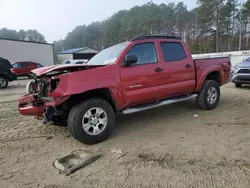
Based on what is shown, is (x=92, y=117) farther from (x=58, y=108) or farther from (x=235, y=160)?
(x=235, y=160)

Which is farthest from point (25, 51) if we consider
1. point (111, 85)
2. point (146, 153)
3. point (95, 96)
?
point (146, 153)

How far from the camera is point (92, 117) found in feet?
12.7

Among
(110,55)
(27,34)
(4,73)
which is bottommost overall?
(4,73)

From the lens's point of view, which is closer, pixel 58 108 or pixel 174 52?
pixel 58 108

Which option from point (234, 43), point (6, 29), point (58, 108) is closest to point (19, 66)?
point (58, 108)

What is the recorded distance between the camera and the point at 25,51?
26.5 meters

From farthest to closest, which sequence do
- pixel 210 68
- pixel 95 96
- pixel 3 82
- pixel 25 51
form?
pixel 25 51 → pixel 3 82 → pixel 210 68 → pixel 95 96

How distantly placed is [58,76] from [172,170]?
2.24 metres

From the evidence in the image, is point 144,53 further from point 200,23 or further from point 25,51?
point 200,23

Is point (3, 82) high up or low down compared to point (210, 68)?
down

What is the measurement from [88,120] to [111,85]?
74 cm

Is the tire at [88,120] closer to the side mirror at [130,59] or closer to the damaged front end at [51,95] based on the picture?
the damaged front end at [51,95]

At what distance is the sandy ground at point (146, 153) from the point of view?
110 inches

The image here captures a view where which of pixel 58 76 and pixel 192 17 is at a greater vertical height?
pixel 192 17
